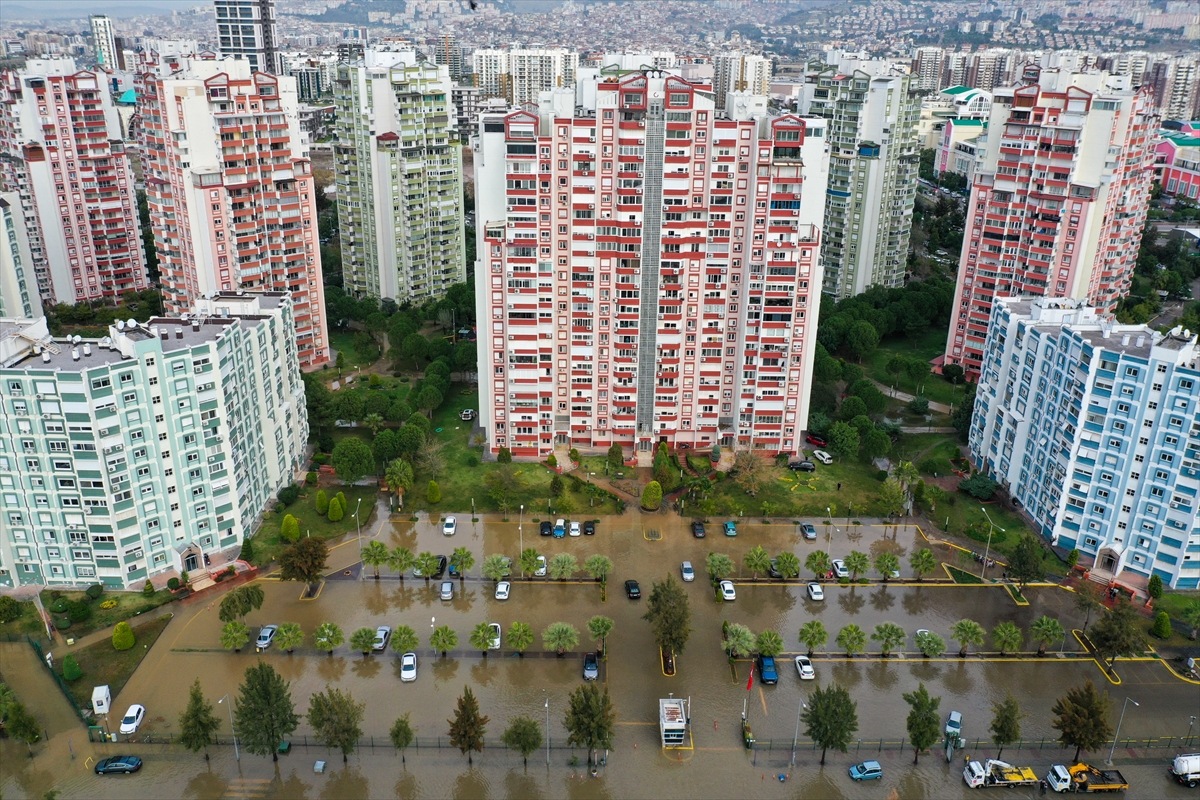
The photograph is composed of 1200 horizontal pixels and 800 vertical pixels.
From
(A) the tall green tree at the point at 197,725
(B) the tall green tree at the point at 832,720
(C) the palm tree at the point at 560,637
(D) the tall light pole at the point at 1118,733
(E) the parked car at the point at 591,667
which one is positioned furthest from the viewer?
(C) the palm tree at the point at 560,637

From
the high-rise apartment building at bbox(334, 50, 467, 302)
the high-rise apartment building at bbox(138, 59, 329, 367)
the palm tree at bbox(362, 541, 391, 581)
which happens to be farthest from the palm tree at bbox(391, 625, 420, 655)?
the high-rise apartment building at bbox(334, 50, 467, 302)

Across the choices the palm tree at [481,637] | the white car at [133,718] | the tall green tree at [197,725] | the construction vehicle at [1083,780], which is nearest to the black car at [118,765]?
the white car at [133,718]

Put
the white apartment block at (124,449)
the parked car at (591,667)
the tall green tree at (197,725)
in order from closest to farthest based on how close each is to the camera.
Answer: the tall green tree at (197,725)
the parked car at (591,667)
the white apartment block at (124,449)

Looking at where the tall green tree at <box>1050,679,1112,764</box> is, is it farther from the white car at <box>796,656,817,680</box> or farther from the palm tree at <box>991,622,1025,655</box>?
the white car at <box>796,656,817,680</box>

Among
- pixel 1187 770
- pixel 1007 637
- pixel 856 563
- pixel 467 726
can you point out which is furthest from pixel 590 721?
pixel 1187 770

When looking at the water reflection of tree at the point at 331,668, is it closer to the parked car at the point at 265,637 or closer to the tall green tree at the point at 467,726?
the parked car at the point at 265,637

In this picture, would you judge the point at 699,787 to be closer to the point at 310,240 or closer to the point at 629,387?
the point at 629,387

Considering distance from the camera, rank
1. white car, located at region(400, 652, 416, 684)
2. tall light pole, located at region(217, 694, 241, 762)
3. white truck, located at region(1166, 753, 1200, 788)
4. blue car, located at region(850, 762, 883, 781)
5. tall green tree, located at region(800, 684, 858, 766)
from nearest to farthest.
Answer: tall green tree, located at region(800, 684, 858, 766)
blue car, located at region(850, 762, 883, 781)
white truck, located at region(1166, 753, 1200, 788)
tall light pole, located at region(217, 694, 241, 762)
white car, located at region(400, 652, 416, 684)
